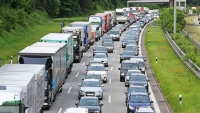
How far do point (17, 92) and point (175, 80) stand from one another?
25.3 metres

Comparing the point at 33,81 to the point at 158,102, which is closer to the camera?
the point at 33,81

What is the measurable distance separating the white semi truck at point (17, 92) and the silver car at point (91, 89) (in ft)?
36.8

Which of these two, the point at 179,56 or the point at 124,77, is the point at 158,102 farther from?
the point at 179,56

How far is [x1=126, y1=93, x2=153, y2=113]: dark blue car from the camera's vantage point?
32812 millimetres

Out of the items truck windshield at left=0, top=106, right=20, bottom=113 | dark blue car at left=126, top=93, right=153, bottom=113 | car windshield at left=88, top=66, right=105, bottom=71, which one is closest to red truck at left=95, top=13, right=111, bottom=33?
car windshield at left=88, top=66, right=105, bottom=71

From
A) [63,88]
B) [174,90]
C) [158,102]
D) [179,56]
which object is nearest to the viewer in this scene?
[158,102]

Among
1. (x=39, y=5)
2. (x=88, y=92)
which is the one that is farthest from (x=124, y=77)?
(x=39, y=5)

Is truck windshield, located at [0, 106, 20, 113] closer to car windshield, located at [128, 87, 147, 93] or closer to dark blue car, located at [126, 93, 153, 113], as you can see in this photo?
dark blue car, located at [126, 93, 153, 113]

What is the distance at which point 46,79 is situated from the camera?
3325 cm

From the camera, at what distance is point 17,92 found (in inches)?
889

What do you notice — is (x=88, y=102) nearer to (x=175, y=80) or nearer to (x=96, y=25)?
(x=175, y=80)

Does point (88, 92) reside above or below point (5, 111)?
below

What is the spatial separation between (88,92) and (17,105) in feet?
54.2

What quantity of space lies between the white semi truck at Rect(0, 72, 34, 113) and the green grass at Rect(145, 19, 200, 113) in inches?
419
